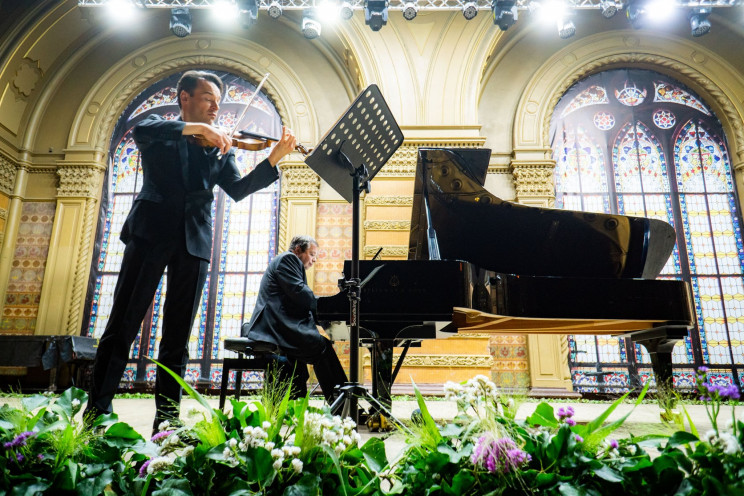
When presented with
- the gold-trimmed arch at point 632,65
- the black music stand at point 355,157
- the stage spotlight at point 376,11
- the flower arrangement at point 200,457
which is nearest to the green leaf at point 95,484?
the flower arrangement at point 200,457

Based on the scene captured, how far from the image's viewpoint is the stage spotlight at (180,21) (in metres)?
6.74

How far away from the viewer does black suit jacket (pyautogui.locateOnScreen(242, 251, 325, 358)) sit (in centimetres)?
361

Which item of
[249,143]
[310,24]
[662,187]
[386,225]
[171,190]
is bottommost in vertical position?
[171,190]

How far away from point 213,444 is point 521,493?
707mm

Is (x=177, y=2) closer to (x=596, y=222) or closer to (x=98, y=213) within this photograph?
(x=98, y=213)

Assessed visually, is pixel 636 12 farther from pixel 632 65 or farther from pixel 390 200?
pixel 390 200

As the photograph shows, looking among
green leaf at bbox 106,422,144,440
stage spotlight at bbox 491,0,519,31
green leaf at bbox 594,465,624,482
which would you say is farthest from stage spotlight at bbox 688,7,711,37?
green leaf at bbox 106,422,144,440

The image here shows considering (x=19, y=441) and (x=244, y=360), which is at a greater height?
(x=244, y=360)

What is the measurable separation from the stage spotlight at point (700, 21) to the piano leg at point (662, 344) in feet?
16.4

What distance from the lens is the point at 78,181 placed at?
7.29 metres

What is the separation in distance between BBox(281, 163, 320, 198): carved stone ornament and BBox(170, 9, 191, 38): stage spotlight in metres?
2.15

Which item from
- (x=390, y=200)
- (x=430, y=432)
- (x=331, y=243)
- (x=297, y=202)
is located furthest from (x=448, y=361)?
(x=430, y=432)

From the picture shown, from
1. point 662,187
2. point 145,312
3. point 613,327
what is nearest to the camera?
point 145,312

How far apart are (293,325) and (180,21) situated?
507cm
